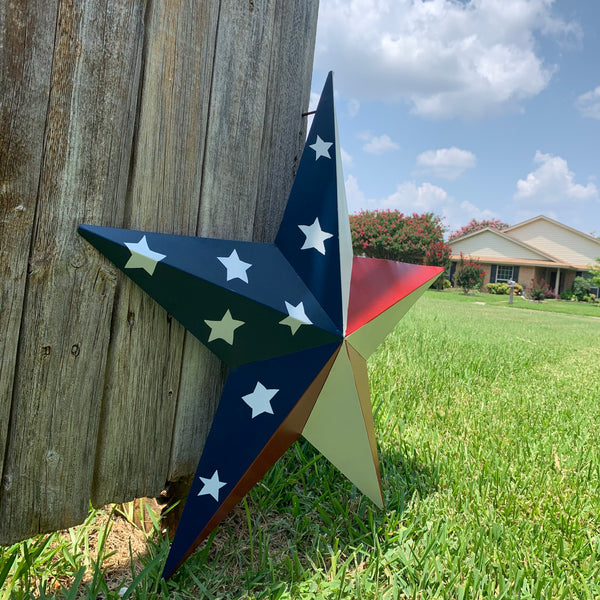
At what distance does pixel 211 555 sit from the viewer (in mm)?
1824

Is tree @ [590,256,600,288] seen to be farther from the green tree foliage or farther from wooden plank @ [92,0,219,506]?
wooden plank @ [92,0,219,506]

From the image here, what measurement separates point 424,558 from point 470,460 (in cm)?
86

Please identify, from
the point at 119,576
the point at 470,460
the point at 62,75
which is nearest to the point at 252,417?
the point at 119,576

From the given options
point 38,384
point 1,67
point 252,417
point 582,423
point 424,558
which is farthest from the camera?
point 582,423

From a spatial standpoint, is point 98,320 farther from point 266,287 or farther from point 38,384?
point 266,287

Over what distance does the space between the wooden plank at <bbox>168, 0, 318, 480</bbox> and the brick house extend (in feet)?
127

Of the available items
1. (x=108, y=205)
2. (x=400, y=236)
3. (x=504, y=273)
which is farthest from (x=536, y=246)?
(x=108, y=205)

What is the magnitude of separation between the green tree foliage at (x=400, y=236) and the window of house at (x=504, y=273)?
5634 millimetres

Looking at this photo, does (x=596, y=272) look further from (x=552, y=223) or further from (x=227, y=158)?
(x=227, y=158)

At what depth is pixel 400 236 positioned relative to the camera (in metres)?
35.9

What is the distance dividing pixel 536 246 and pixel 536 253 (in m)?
4.48

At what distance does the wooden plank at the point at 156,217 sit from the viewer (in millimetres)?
1486

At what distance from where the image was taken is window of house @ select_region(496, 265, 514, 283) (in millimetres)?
37856

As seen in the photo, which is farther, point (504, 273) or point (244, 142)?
point (504, 273)
